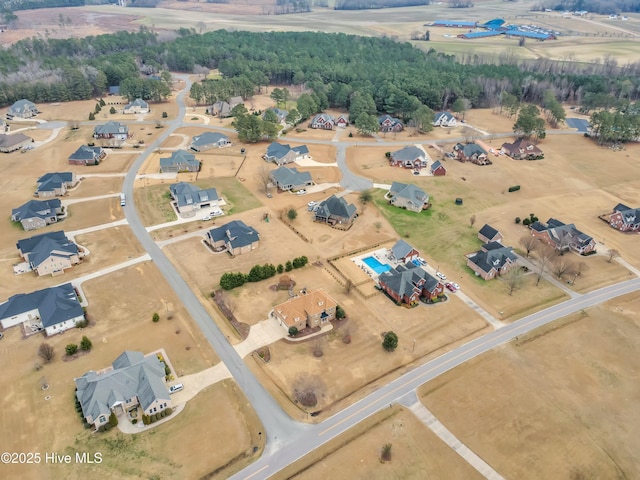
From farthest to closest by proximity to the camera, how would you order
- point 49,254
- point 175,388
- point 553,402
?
point 49,254 < point 553,402 < point 175,388

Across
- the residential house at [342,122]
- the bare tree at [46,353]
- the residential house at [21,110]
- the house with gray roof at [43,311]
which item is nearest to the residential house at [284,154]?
the residential house at [342,122]

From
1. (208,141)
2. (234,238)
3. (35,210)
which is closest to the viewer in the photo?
(234,238)

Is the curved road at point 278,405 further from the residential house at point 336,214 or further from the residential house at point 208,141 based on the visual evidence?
the residential house at point 208,141

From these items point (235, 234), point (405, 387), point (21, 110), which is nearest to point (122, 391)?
point (405, 387)

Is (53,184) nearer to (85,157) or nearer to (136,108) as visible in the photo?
(85,157)

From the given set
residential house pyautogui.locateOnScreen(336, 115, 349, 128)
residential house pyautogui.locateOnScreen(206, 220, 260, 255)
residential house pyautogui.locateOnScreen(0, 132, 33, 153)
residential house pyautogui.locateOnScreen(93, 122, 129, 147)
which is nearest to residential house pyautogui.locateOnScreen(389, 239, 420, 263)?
residential house pyautogui.locateOnScreen(206, 220, 260, 255)

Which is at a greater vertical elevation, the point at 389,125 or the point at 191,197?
the point at 191,197
